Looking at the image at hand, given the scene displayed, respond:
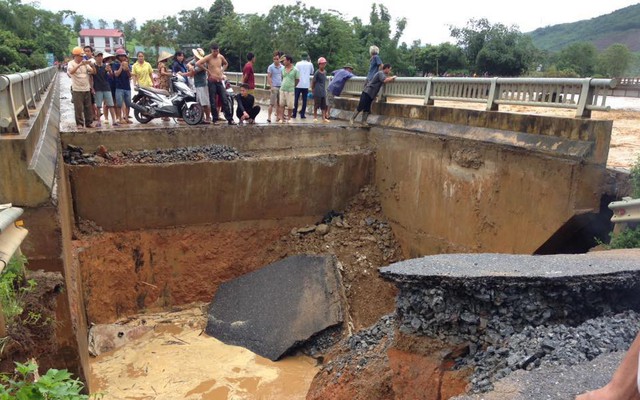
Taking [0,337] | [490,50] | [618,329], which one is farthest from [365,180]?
[490,50]

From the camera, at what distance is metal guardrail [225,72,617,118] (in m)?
6.75

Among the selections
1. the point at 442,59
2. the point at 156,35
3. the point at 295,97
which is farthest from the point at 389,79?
the point at 156,35

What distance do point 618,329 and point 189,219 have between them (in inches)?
301

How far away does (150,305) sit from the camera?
9.42m

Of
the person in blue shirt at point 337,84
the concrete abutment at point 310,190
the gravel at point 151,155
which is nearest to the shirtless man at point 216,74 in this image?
the concrete abutment at point 310,190

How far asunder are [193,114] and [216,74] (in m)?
0.95

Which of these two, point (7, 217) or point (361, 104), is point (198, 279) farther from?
point (7, 217)

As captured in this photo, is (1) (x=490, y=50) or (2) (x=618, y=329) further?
(1) (x=490, y=50)

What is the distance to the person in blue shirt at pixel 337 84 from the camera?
1269cm

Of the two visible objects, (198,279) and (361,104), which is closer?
(198,279)

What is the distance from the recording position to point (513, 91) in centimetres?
789

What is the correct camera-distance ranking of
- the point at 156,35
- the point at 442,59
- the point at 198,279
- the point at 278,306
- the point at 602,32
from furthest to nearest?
the point at 602,32, the point at 156,35, the point at 442,59, the point at 198,279, the point at 278,306

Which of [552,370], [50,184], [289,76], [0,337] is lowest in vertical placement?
[552,370]

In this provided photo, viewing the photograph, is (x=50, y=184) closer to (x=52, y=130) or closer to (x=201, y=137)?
(x=52, y=130)
